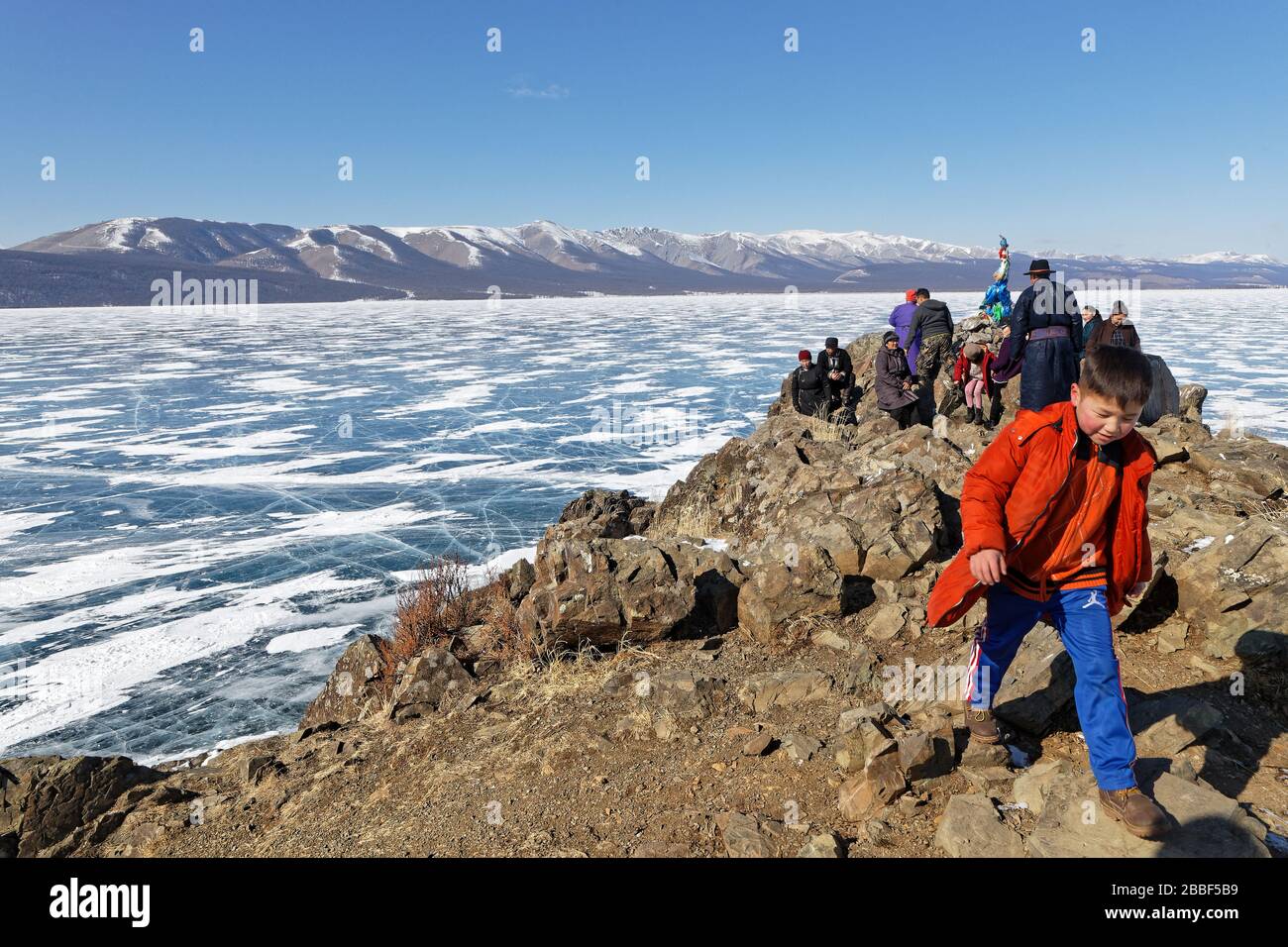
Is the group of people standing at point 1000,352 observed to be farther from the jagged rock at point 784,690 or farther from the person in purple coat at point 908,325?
the jagged rock at point 784,690

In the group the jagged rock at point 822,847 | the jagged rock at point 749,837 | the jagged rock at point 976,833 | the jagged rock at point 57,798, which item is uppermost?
the jagged rock at point 976,833

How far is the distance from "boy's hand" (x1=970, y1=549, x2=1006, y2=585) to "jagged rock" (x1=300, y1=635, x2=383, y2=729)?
3987 mm

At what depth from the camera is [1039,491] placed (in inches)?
92.4

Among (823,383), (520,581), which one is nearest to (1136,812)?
(520,581)

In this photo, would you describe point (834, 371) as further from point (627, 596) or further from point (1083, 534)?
point (1083, 534)

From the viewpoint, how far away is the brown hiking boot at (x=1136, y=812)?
218cm

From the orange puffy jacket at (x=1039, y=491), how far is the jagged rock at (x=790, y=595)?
6.88 ft

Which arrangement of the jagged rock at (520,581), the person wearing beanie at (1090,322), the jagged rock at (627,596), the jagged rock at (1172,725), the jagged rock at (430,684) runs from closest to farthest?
the jagged rock at (1172,725)
the jagged rock at (430,684)
the jagged rock at (627,596)
the jagged rock at (520,581)
the person wearing beanie at (1090,322)

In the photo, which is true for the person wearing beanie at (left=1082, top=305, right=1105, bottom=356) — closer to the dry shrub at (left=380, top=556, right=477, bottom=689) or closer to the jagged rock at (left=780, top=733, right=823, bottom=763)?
the jagged rock at (left=780, top=733, right=823, bottom=763)

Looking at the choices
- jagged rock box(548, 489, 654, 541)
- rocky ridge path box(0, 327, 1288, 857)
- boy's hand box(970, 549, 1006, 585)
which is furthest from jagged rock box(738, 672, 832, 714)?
jagged rock box(548, 489, 654, 541)

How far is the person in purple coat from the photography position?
8680 millimetres

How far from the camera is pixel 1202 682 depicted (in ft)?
10.8

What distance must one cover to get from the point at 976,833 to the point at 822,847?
519mm

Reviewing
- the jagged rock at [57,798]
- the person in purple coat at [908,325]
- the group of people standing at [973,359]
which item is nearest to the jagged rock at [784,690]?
the group of people standing at [973,359]
